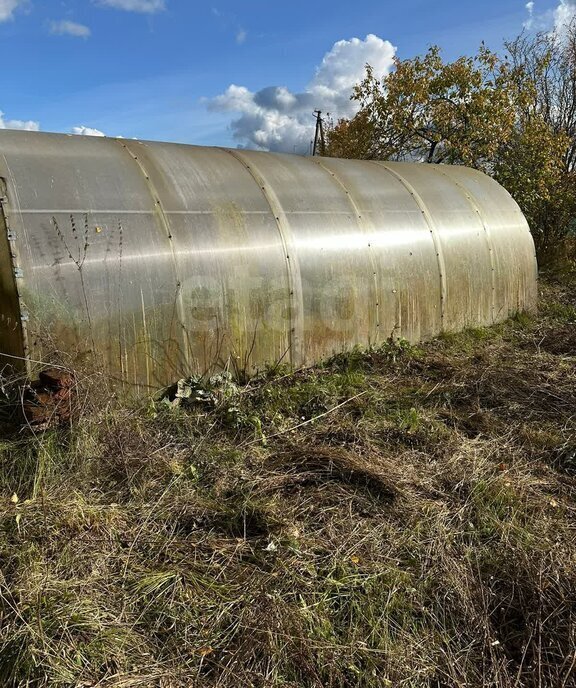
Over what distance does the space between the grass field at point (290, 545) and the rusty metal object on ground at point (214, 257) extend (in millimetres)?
674

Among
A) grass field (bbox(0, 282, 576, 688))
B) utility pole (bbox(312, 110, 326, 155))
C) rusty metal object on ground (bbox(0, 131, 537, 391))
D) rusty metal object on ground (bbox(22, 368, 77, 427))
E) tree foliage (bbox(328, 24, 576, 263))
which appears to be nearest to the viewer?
grass field (bbox(0, 282, 576, 688))

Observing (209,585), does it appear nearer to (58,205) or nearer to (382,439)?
(382,439)

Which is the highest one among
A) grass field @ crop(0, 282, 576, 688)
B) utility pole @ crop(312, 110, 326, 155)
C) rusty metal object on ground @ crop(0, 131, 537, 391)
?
utility pole @ crop(312, 110, 326, 155)

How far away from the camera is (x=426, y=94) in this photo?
14375mm

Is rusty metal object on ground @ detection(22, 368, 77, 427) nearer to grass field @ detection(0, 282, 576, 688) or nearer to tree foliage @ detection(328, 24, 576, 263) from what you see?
grass field @ detection(0, 282, 576, 688)

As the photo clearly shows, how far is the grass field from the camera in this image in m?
2.48

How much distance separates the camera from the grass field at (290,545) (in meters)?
2.48

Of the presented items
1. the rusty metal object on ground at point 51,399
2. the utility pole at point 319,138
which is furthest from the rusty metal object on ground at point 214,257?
the utility pole at point 319,138

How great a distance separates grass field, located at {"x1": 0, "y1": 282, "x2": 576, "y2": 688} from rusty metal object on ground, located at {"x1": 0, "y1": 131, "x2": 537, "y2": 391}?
26.5 inches

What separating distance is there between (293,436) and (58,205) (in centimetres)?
289

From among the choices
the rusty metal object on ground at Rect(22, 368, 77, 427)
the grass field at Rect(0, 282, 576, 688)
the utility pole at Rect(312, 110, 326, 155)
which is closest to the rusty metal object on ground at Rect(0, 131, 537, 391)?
the rusty metal object on ground at Rect(22, 368, 77, 427)

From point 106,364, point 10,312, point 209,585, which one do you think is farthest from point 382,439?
point 10,312

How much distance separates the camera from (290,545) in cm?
320

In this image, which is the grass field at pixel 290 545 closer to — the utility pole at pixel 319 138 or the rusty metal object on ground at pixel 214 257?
the rusty metal object on ground at pixel 214 257
